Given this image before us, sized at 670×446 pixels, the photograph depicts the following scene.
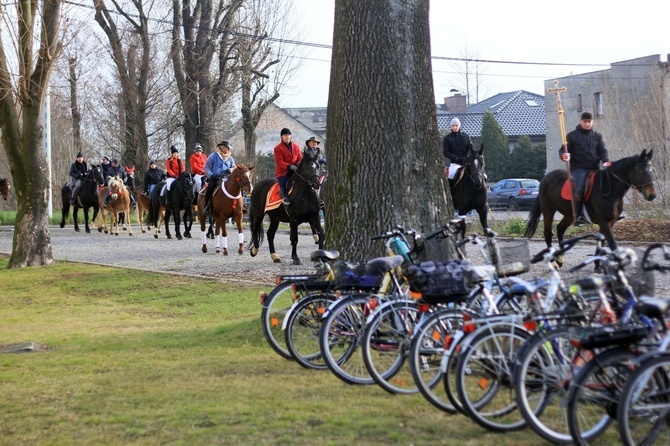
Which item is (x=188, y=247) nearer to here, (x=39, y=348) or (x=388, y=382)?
(x=39, y=348)

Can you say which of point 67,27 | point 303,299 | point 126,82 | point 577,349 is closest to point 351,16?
point 303,299

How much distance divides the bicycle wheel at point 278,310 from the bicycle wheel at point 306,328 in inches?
9.3

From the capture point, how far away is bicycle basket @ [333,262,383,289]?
8.63 metres

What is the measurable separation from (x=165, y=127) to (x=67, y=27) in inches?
1070

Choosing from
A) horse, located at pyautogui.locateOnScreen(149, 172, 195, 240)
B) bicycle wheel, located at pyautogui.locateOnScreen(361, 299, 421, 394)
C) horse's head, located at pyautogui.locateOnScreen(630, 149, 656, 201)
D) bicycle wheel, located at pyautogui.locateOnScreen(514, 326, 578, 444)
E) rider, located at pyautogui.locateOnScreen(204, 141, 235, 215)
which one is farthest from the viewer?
horse, located at pyautogui.locateOnScreen(149, 172, 195, 240)

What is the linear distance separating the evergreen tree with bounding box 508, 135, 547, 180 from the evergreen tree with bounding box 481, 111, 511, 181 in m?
0.42

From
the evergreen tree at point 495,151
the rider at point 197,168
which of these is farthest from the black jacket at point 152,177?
the evergreen tree at point 495,151

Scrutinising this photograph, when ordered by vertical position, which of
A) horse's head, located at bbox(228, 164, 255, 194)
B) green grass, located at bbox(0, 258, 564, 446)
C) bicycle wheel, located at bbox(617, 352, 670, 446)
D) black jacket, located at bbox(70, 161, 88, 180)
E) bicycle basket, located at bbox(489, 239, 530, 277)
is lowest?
green grass, located at bbox(0, 258, 564, 446)

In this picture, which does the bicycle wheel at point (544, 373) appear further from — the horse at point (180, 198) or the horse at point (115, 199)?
the horse at point (115, 199)

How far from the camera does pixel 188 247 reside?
88.2ft

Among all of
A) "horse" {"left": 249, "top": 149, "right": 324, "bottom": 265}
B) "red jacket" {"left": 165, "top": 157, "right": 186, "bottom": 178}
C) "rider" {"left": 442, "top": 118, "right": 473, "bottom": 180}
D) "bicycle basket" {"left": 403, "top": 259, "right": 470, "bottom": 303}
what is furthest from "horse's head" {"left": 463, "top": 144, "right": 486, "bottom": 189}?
"bicycle basket" {"left": 403, "top": 259, "right": 470, "bottom": 303}

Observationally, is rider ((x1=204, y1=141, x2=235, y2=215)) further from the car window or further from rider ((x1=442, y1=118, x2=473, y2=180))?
the car window

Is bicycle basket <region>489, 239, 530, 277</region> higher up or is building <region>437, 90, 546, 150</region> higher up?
building <region>437, 90, 546, 150</region>

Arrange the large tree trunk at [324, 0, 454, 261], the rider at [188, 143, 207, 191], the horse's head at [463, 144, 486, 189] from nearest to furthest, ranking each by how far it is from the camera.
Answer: the large tree trunk at [324, 0, 454, 261] < the horse's head at [463, 144, 486, 189] < the rider at [188, 143, 207, 191]
